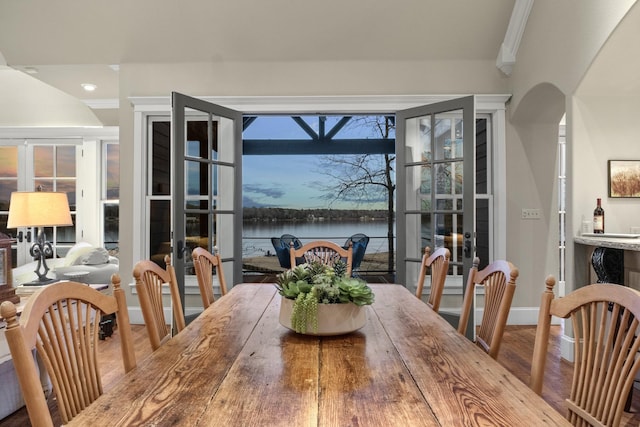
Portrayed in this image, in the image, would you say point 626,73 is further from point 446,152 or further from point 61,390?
point 61,390

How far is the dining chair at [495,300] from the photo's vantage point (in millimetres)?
1514

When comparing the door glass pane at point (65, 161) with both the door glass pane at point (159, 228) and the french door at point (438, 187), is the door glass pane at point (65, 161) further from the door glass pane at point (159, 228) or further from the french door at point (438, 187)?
the french door at point (438, 187)

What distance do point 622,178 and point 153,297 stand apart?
137 inches

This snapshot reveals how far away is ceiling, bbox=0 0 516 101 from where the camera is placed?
12.4ft

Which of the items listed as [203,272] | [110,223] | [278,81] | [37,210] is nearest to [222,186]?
[278,81]

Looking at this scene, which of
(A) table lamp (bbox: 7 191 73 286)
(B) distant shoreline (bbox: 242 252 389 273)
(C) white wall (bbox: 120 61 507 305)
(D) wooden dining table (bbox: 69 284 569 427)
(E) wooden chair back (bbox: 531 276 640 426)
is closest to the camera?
(D) wooden dining table (bbox: 69 284 569 427)

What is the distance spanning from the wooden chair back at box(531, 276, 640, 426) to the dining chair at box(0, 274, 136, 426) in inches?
50.7

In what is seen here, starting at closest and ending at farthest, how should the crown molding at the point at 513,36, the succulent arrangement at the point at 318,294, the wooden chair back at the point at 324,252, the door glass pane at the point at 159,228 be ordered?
1. the succulent arrangement at the point at 318,294
2. the wooden chair back at the point at 324,252
3. the crown molding at the point at 513,36
4. the door glass pane at the point at 159,228

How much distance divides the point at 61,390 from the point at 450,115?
3.48 metres

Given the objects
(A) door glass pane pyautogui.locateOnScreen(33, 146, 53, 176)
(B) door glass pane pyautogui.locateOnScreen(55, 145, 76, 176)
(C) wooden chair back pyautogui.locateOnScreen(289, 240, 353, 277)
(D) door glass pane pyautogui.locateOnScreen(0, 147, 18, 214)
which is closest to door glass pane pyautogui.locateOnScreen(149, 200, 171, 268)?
(C) wooden chair back pyautogui.locateOnScreen(289, 240, 353, 277)

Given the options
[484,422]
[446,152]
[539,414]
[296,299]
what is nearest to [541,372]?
[539,414]

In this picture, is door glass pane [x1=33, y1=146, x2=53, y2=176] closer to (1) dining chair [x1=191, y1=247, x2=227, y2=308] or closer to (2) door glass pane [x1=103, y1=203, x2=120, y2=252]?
(2) door glass pane [x1=103, y1=203, x2=120, y2=252]

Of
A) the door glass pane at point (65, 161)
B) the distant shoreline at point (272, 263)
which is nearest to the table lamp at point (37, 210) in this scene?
the door glass pane at point (65, 161)

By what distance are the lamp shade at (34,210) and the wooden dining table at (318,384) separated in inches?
80.0
